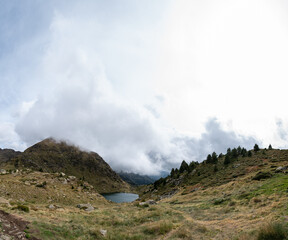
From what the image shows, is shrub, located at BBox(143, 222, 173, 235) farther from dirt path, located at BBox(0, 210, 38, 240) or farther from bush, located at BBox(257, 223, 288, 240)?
dirt path, located at BBox(0, 210, 38, 240)

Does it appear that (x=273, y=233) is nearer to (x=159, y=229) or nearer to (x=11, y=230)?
(x=159, y=229)

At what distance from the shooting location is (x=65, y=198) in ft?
151

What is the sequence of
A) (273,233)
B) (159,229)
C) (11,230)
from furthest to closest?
1. (159,229)
2. (11,230)
3. (273,233)

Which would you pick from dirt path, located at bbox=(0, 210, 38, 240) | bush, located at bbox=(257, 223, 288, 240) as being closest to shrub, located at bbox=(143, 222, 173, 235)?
bush, located at bbox=(257, 223, 288, 240)

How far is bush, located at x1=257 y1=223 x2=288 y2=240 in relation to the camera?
1144 centimetres

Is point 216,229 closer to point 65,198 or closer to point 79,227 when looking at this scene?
point 79,227

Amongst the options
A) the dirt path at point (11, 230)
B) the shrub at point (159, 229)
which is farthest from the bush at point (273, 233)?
the dirt path at point (11, 230)

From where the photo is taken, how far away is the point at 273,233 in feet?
38.3

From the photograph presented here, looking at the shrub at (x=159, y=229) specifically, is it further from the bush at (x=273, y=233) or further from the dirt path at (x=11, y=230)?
the dirt path at (x=11, y=230)

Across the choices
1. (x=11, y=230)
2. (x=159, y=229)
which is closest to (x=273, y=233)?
(x=159, y=229)

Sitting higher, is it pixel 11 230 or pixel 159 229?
pixel 11 230

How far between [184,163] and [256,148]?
4176 centimetres

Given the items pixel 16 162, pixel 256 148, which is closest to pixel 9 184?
pixel 256 148

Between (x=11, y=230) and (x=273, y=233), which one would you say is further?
(x=11, y=230)
